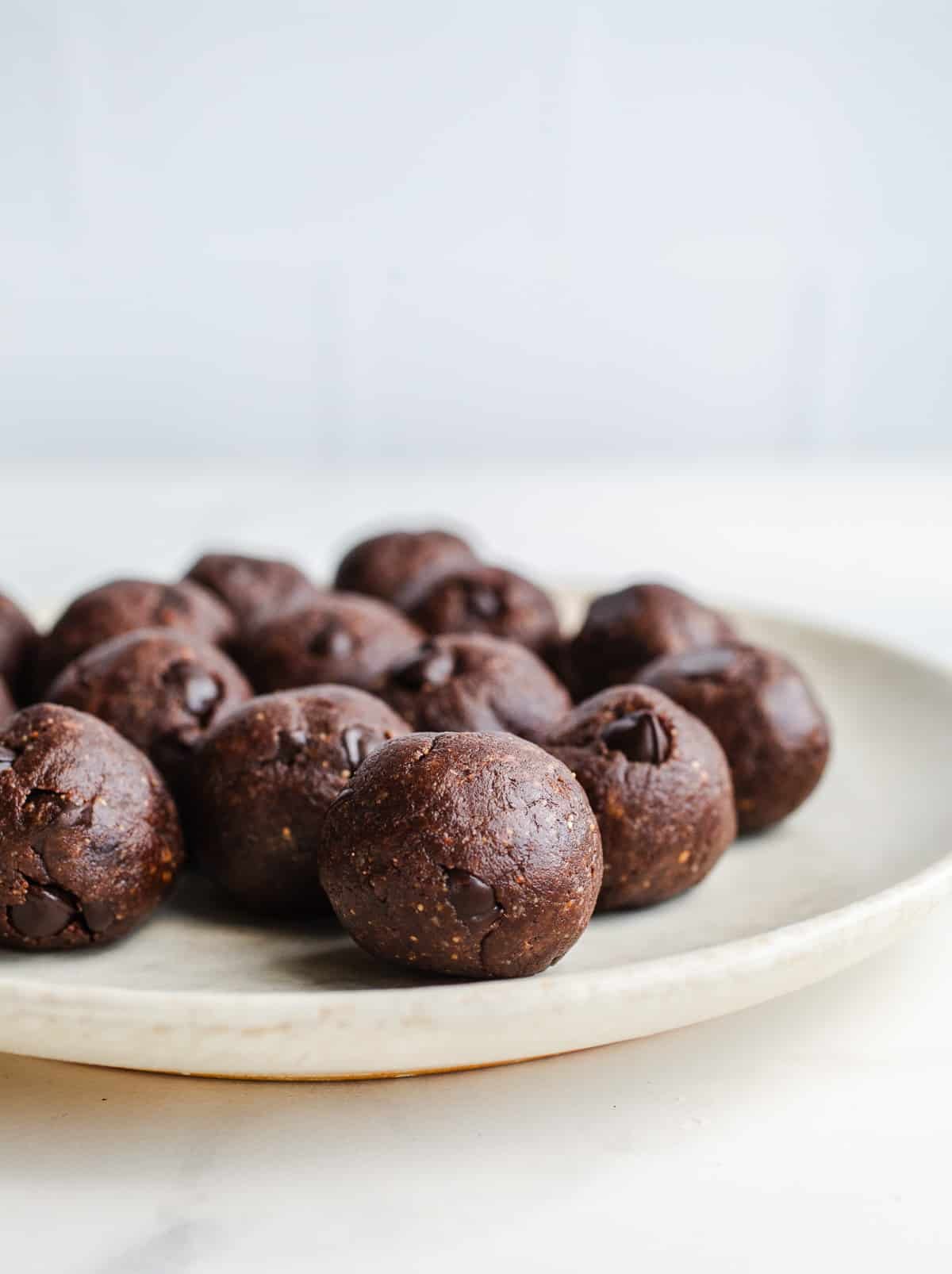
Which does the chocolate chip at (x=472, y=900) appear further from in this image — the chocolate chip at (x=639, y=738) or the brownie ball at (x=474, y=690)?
the brownie ball at (x=474, y=690)

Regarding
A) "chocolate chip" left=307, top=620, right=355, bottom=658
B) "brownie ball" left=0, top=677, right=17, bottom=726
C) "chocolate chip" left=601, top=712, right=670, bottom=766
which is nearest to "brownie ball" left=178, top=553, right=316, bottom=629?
"chocolate chip" left=307, top=620, right=355, bottom=658

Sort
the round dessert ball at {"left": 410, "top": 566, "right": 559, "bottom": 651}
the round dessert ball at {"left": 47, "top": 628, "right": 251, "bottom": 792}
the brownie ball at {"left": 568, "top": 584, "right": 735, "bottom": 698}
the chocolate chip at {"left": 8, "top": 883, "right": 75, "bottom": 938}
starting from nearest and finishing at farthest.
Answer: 1. the chocolate chip at {"left": 8, "top": 883, "right": 75, "bottom": 938}
2. the round dessert ball at {"left": 47, "top": 628, "right": 251, "bottom": 792}
3. the brownie ball at {"left": 568, "top": 584, "right": 735, "bottom": 698}
4. the round dessert ball at {"left": 410, "top": 566, "right": 559, "bottom": 651}

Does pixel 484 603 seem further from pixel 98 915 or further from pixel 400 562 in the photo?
pixel 98 915

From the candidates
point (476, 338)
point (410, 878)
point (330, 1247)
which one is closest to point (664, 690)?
point (410, 878)

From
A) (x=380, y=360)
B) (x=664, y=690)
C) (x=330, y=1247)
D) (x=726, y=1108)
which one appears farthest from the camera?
(x=380, y=360)

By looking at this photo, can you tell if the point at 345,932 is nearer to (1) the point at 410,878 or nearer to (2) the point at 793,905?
(1) the point at 410,878

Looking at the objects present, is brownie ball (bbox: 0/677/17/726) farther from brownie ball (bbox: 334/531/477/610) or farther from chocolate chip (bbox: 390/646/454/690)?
brownie ball (bbox: 334/531/477/610)

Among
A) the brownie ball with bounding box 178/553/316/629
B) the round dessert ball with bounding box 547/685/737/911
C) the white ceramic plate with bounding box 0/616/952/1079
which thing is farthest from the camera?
the brownie ball with bounding box 178/553/316/629
